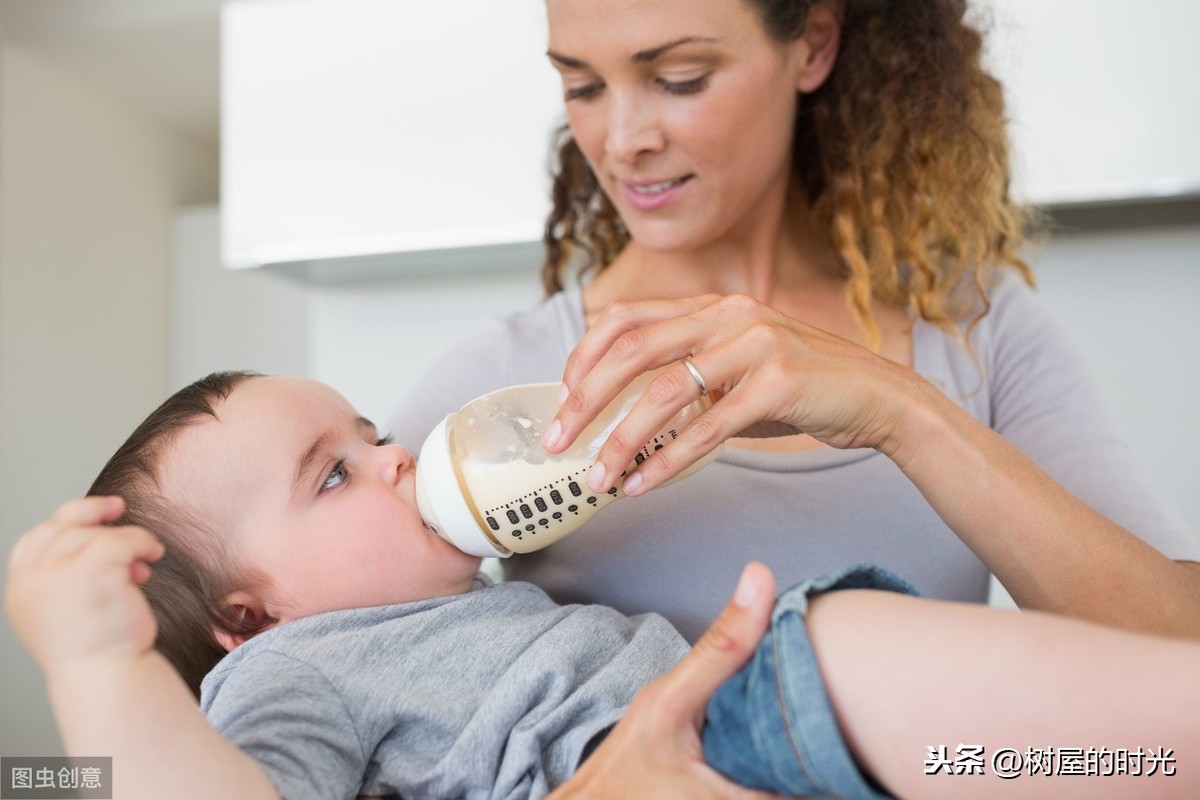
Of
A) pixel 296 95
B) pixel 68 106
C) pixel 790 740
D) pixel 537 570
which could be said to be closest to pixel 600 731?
pixel 790 740

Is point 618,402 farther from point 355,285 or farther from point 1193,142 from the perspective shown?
point 355,285

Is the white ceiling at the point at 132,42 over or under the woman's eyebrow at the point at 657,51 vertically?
over

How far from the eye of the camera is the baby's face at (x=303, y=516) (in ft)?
3.39

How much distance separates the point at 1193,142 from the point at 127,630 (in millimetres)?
2134

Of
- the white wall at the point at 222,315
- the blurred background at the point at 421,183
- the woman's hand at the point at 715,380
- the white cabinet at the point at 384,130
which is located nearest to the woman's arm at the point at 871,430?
the woman's hand at the point at 715,380

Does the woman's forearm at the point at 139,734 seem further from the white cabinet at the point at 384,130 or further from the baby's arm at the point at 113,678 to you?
the white cabinet at the point at 384,130

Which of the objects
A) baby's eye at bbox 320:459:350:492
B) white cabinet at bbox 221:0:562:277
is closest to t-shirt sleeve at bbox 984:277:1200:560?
baby's eye at bbox 320:459:350:492

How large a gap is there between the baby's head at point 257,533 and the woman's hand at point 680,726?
0.36 meters

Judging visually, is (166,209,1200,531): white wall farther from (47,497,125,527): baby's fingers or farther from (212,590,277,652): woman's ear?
(47,497,125,527): baby's fingers

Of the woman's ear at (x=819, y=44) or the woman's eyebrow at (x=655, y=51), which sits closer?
the woman's eyebrow at (x=655, y=51)

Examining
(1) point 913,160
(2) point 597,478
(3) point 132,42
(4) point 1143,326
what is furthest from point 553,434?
(3) point 132,42

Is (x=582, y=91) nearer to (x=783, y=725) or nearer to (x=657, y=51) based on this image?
(x=657, y=51)

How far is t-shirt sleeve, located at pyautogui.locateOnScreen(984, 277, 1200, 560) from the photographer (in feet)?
4.04

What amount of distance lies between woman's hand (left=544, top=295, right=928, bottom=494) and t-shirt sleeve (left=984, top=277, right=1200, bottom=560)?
399 mm
